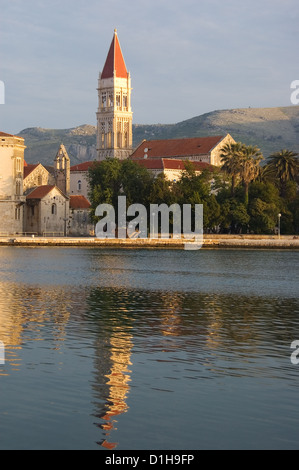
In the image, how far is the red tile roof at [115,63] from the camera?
441 ft

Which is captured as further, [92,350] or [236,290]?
[236,290]

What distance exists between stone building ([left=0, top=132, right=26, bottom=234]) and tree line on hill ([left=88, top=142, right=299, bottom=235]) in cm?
1132

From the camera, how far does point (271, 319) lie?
27.6 metres

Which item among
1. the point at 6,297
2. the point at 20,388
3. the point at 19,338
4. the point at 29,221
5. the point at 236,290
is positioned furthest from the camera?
the point at 29,221

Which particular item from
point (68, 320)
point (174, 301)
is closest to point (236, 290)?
point (174, 301)

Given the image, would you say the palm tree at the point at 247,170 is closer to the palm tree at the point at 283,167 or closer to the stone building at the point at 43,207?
the palm tree at the point at 283,167

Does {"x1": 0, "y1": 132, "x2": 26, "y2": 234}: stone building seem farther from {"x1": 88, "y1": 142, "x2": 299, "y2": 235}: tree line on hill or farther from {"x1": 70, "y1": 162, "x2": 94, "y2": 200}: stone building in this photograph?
{"x1": 70, "y1": 162, "x2": 94, "y2": 200}: stone building

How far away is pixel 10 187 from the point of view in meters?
101

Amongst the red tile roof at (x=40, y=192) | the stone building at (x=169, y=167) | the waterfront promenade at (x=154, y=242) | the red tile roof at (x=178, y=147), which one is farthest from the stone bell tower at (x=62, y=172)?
the waterfront promenade at (x=154, y=242)

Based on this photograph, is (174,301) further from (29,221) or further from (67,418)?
(29,221)

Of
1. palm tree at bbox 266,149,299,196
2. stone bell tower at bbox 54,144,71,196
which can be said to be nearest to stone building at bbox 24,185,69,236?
stone bell tower at bbox 54,144,71,196

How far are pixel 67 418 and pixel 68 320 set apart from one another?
40.6ft

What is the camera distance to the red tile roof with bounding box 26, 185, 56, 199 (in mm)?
103375

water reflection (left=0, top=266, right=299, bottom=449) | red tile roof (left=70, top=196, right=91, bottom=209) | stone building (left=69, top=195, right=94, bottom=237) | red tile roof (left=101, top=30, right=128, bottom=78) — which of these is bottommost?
water reflection (left=0, top=266, right=299, bottom=449)
